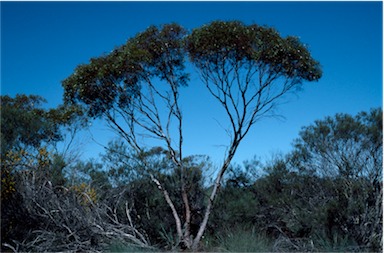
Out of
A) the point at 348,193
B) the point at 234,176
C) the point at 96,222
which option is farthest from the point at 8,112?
the point at 348,193

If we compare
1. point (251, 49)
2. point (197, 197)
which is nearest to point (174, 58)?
point (251, 49)

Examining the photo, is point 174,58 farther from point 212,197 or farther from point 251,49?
point 212,197

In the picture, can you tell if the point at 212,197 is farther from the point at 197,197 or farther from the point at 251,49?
the point at 251,49

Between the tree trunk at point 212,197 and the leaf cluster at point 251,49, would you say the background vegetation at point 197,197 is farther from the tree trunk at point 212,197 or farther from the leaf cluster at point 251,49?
the leaf cluster at point 251,49

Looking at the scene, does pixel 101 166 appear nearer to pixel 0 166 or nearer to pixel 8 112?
pixel 8 112

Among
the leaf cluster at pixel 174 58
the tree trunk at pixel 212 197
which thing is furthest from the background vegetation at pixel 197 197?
the leaf cluster at pixel 174 58

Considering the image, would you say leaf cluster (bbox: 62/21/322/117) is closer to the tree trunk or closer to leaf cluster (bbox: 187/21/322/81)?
leaf cluster (bbox: 187/21/322/81)

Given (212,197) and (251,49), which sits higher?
(251,49)

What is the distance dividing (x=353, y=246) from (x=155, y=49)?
5.72 metres

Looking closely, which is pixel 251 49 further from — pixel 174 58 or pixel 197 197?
pixel 197 197

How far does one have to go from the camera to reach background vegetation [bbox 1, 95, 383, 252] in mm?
8648

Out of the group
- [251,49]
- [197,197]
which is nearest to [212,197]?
[197,197]

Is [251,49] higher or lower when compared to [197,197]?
higher

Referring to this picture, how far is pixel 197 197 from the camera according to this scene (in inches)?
436
